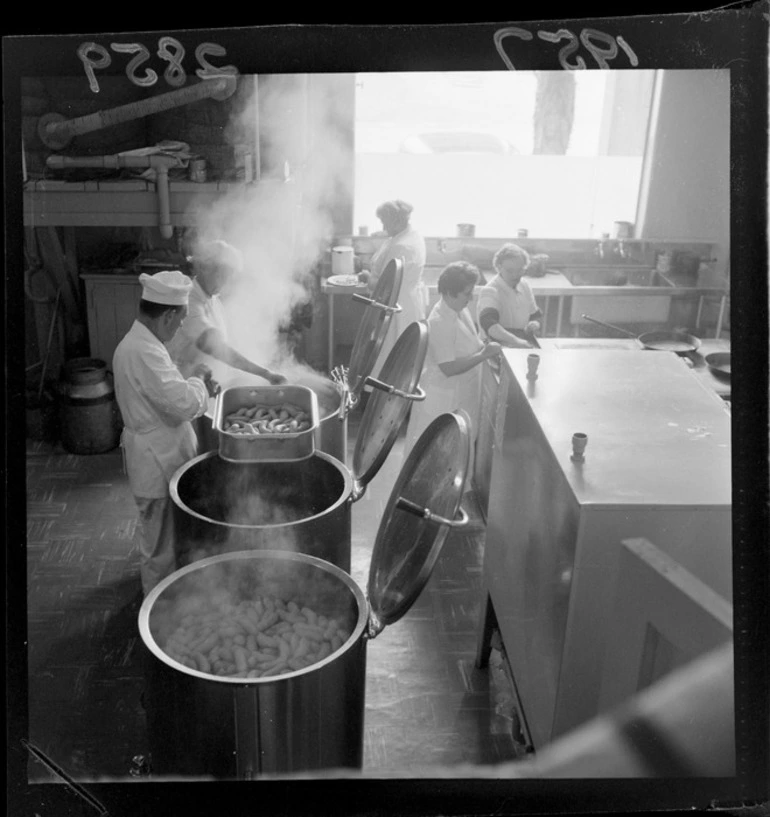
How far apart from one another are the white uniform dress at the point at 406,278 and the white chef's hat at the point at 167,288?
50cm

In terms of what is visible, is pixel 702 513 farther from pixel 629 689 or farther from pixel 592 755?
pixel 592 755

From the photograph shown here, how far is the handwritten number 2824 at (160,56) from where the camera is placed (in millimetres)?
1591

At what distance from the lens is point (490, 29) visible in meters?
1.59

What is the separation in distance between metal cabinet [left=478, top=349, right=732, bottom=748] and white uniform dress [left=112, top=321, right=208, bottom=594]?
3.06ft

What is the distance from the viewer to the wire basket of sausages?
217 centimetres

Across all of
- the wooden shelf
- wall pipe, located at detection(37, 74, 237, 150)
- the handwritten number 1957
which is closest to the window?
the handwritten number 1957

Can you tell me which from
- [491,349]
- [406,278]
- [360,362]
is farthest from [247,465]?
[491,349]

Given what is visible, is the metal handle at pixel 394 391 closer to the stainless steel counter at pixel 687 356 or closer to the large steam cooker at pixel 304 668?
the large steam cooker at pixel 304 668

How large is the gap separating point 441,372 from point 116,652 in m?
1.40

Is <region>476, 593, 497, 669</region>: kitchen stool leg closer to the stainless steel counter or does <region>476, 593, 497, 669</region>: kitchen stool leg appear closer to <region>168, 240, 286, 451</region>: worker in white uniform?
the stainless steel counter

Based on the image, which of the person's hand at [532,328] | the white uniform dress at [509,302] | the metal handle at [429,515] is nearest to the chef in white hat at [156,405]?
the metal handle at [429,515]

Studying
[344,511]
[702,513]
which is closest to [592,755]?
[702,513]

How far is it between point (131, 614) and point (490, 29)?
6.65 feet

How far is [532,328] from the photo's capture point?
2350 mm
